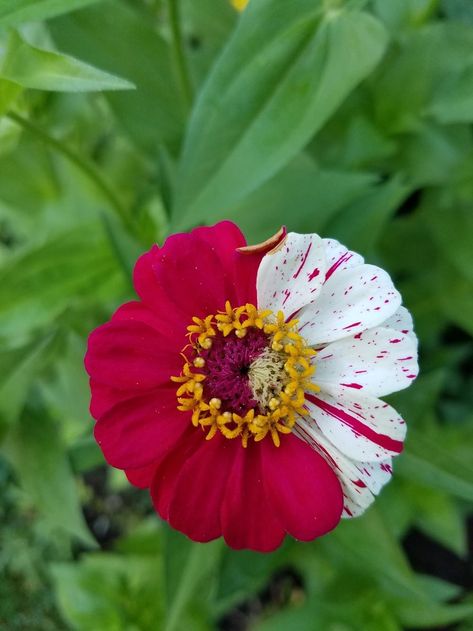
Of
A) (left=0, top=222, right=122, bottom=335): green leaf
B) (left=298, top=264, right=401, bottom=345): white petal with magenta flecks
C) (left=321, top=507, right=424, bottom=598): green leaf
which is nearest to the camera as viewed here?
(left=298, top=264, right=401, bottom=345): white petal with magenta flecks

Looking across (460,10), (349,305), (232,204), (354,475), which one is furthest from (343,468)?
(460,10)

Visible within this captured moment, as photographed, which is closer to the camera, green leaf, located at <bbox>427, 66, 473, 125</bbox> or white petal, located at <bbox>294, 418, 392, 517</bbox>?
white petal, located at <bbox>294, 418, 392, 517</bbox>

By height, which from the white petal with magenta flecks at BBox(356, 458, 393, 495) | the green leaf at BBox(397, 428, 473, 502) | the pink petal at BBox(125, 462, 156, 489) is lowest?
the green leaf at BBox(397, 428, 473, 502)

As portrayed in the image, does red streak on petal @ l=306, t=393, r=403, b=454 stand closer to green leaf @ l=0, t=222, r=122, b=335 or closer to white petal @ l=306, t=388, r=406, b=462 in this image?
white petal @ l=306, t=388, r=406, b=462

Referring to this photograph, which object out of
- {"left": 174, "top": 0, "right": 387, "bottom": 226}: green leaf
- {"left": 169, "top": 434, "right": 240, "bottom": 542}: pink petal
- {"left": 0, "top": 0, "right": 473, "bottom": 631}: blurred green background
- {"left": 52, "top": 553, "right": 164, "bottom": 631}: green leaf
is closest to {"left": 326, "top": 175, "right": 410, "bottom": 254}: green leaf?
{"left": 0, "top": 0, "right": 473, "bottom": 631}: blurred green background

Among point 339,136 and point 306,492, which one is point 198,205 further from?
point 339,136

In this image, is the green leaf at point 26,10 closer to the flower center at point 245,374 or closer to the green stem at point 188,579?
the flower center at point 245,374

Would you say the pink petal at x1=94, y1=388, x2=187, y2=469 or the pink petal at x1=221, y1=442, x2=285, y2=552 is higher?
the pink petal at x1=94, y1=388, x2=187, y2=469

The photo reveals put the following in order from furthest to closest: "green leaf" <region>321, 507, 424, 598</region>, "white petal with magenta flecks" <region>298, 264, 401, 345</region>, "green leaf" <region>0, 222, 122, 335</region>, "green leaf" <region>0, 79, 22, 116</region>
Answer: "green leaf" <region>0, 222, 122, 335</region> → "green leaf" <region>321, 507, 424, 598</region> → "green leaf" <region>0, 79, 22, 116</region> → "white petal with magenta flecks" <region>298, 264, 401, 345</region>
